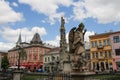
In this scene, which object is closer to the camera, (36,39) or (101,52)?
(101,52)

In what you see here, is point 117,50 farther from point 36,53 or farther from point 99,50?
point 36,53

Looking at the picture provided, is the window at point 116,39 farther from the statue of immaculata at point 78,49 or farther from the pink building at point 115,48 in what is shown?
the statue of immaculata at point 78,49

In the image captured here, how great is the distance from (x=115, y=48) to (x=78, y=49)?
3673cm

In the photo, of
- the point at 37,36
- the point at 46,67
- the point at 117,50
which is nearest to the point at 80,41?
the point at 117,50

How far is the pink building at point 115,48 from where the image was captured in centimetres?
4688

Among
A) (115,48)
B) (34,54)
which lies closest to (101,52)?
(115,48)

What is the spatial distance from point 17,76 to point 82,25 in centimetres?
644

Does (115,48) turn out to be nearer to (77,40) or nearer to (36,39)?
(77,40)

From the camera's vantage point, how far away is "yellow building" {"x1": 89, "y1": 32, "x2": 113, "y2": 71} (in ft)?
160

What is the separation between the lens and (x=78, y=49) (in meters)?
13.3

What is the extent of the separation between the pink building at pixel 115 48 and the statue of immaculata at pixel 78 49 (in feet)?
117

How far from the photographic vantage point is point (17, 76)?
47.1ft

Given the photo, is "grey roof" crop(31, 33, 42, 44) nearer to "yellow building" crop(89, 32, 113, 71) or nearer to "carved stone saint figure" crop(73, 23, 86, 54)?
"yellow building" crop(89, 32, 113, 71)

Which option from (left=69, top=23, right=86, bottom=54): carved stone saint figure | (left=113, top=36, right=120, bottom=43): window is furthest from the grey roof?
(left=69, top=23, right=86, bottom=54): carved stone saint figure
